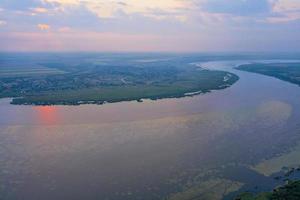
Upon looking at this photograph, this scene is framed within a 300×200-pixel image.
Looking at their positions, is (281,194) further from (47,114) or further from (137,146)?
(47,114)

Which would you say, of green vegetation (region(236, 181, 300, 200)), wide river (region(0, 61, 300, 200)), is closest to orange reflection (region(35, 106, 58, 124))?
wide river (region(0, 61, 300, 200))

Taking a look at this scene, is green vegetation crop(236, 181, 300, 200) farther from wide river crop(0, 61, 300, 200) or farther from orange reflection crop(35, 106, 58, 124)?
orange reflection crop(35, 106, 58, 124)

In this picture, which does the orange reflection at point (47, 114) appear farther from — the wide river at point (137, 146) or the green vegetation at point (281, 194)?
the green vegetation at point (281, 194)

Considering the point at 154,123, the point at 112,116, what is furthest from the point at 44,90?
the point at 154,123

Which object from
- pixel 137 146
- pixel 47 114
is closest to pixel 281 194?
pixel 137 146

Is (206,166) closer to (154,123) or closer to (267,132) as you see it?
(267,132)

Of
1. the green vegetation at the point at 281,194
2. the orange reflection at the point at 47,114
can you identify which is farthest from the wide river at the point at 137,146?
the green vegetation at the point at 281,194
